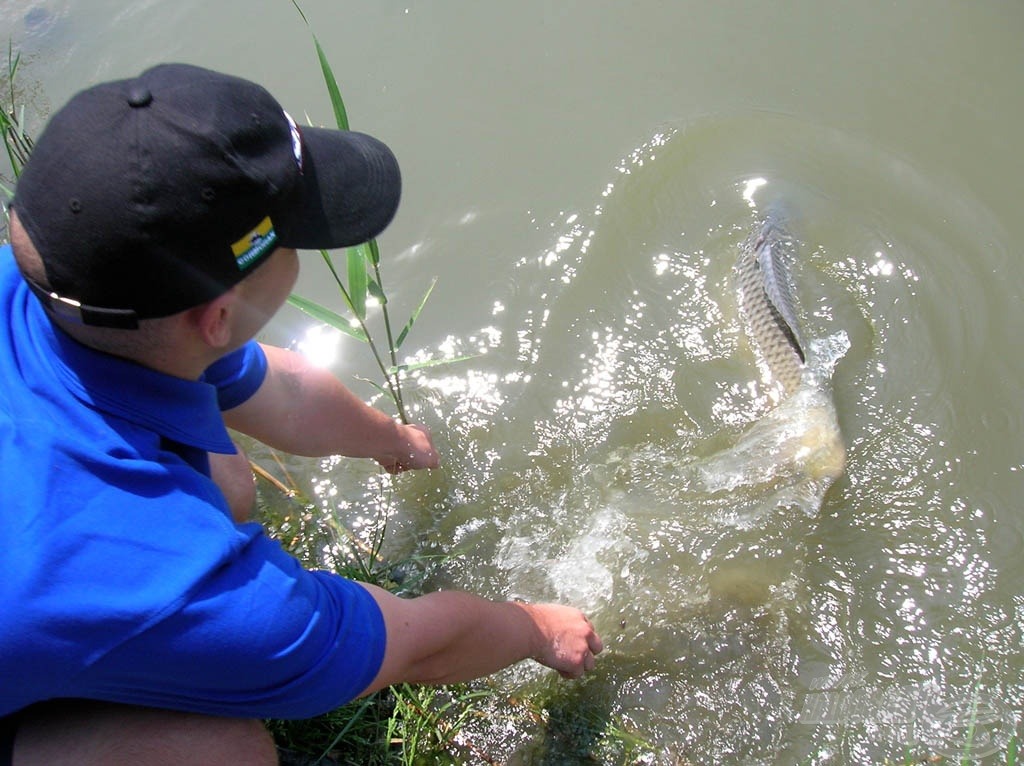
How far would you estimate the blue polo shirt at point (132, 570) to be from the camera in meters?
1.24

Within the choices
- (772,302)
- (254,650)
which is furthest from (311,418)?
(772,302)

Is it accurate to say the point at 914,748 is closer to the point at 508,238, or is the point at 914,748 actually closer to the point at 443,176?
the point at 508,238

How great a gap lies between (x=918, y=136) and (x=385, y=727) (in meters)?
3.36

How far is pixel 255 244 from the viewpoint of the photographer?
1.40 m

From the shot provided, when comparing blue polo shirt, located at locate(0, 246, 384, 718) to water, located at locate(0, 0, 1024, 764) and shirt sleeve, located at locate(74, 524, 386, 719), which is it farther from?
water, located at locate(0, 0, 1024, 764)

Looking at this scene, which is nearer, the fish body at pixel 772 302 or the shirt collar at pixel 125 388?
the shirt collar at pixel 125 388

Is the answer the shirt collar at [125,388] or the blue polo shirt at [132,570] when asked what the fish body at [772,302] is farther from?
the shirt collar at [125,388]

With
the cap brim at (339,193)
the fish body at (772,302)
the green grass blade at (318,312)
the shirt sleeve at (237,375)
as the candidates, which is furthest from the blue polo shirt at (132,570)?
the fish body at (772,302)

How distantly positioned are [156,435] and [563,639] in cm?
113

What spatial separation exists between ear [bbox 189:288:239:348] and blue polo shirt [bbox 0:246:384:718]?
0.11 meters

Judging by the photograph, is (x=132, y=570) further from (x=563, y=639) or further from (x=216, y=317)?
(x=563, y=639)

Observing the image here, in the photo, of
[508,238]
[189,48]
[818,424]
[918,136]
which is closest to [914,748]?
[818,424]

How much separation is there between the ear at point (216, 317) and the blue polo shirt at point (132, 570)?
0.36 feet

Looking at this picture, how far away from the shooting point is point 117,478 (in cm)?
132
